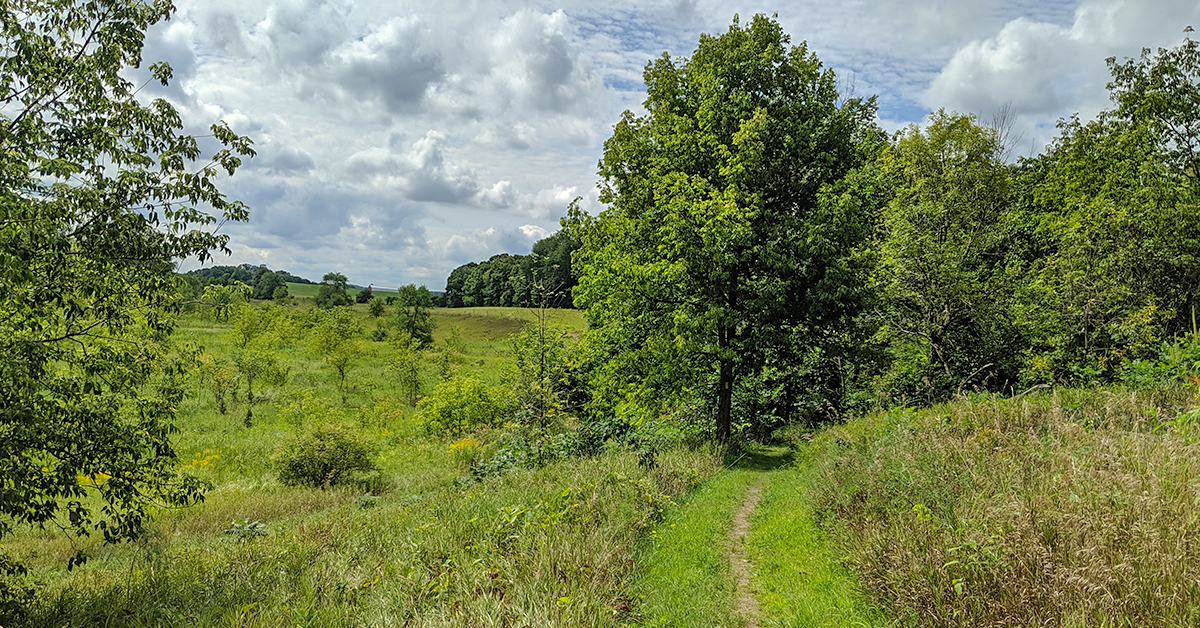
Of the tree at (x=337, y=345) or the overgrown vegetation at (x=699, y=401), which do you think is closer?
the overgrown vegetation at (x=699, y=401)

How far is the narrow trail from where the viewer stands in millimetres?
6144

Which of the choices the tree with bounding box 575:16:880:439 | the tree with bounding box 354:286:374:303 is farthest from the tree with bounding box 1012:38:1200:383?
the tree with bounding box 354:286:374:303

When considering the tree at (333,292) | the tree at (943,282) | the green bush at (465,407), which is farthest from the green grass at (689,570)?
the tree at (333,292)

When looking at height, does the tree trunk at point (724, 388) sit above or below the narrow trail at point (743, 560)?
above

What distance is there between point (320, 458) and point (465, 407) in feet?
22.3

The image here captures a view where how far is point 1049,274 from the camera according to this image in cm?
1869

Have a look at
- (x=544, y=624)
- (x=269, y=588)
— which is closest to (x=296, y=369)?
(x=269, y=588)

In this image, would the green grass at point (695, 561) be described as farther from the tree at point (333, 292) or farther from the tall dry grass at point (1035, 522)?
the tree at point (333, 292)

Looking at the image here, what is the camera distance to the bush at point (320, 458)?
19.3 meters

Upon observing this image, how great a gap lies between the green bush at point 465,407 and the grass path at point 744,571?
16106mm

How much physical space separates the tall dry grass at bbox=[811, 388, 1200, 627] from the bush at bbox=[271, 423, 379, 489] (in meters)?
16.7

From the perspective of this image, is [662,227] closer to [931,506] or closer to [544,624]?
[931,506]

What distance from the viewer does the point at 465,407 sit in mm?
25000

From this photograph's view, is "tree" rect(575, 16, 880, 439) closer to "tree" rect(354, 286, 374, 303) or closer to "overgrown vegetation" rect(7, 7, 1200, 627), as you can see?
"overgrown vegetation" rect(7, 7, 1200, 627)
